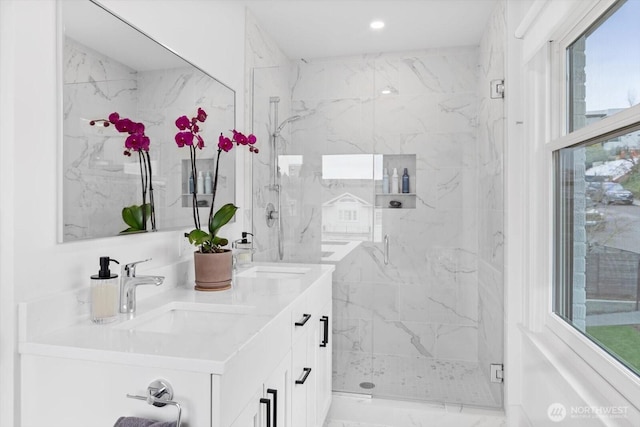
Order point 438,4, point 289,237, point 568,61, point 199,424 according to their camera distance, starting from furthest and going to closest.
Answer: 1. point 289,237
2. point 438,4
3. point 568,61
4. point 199,424

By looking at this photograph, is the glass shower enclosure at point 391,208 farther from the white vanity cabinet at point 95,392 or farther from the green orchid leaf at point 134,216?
the white vanity cabinet at point 95,392

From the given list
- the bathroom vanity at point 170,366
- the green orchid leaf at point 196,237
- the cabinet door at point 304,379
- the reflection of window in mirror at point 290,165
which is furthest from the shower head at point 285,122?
the bathroom vanity at point 170,366

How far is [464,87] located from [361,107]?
0.73 metres

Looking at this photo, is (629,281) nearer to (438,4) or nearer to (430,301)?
(430,301)

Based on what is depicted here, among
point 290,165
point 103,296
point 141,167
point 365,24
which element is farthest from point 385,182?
point 103,296

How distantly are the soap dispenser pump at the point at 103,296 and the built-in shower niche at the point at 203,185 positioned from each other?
0.60 m

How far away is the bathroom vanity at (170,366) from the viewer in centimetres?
96

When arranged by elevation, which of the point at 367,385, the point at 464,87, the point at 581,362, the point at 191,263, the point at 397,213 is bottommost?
the point at 367,385

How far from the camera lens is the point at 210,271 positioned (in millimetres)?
1676

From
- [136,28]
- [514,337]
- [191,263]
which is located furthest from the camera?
[514,337]

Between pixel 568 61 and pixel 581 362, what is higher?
pixel 568 61

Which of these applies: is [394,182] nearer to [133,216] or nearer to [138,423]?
[133,216]

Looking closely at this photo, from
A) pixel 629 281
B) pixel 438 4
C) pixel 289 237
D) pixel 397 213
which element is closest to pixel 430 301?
pixel 397 213

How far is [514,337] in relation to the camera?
7.16 ft
